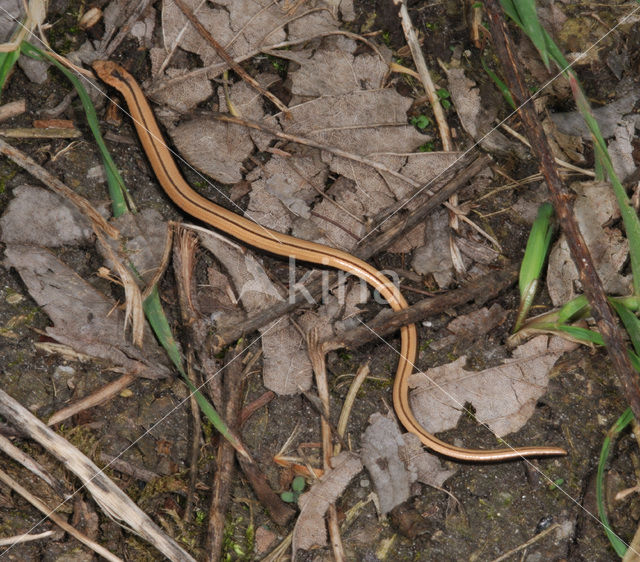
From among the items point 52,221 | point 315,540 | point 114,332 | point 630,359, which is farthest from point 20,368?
point 630,359

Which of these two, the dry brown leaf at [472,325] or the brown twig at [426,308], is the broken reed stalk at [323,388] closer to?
the brown twig at [426,308]

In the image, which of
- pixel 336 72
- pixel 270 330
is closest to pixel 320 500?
pixel 270 330

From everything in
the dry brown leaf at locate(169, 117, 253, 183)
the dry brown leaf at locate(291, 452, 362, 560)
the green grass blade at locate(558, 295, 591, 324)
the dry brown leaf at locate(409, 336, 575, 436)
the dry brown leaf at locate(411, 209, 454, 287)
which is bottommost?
the dry brown leaf at locate(291, 452, 362, 560)

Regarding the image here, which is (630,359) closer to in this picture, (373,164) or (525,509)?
(525,509)

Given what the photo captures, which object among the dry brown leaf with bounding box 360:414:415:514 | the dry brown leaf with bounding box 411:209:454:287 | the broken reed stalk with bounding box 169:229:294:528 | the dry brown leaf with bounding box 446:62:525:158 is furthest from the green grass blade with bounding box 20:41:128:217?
the dry brown leaf with bounding box 446:62:525:158

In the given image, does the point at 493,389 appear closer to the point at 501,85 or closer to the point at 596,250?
the point at 596,250

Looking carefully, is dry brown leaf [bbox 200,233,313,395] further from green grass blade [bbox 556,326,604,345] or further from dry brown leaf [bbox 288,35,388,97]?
green grass blade [bbox 556,326,604,345]

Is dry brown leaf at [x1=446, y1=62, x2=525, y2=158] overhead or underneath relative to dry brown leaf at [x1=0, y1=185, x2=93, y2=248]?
overhead
